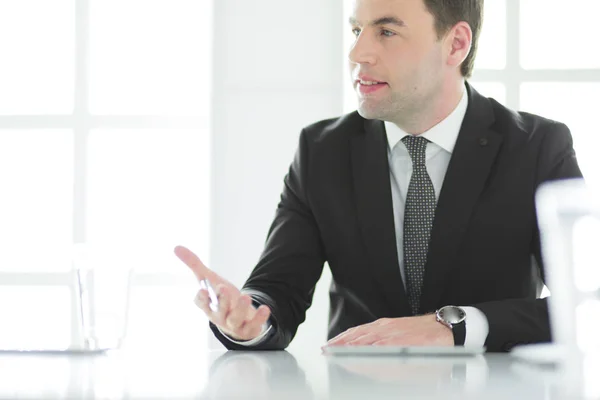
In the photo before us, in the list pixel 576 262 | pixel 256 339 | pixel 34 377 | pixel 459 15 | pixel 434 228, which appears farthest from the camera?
pixel 459 15

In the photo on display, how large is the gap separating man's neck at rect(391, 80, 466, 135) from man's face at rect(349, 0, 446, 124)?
0.04 ft

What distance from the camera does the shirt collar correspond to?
7.35ft

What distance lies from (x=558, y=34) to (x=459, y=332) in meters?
2.24

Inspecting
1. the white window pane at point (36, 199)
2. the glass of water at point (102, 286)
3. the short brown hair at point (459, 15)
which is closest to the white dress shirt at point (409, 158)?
the short brown hair at point (459, 15)

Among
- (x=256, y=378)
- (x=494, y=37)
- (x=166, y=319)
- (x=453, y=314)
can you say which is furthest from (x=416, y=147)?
(x=166, y=319)

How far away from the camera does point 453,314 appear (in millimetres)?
1766

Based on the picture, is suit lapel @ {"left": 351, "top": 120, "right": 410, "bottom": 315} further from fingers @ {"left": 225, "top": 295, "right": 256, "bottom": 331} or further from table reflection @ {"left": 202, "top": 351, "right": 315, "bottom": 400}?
table reflection @ {"left": 202, "top": 351, "right": 315, "bottom": 400}

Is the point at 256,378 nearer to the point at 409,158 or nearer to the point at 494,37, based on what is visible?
the point at 409,158

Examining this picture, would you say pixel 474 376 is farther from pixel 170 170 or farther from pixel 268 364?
pixel 170 170

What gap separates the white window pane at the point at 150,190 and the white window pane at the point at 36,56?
0.29 metres

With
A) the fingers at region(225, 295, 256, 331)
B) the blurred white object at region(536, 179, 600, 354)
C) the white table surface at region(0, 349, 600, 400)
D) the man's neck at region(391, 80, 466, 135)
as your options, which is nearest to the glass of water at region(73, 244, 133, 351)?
the white table surface at region(0, 349, 600, 400)

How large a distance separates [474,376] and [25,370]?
63 centimetres

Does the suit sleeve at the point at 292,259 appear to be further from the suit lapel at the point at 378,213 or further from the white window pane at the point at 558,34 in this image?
the white window pane at the point at 558,34

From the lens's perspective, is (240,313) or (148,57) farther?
(148,57)
